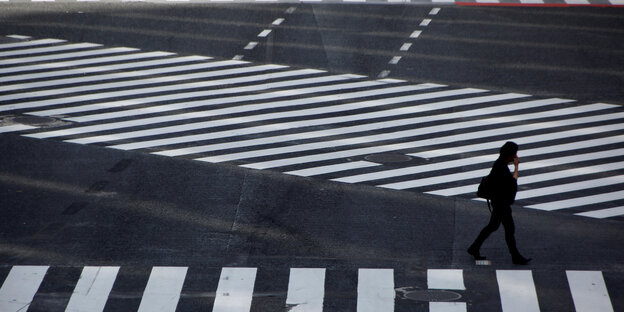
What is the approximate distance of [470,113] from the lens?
61.2 feet

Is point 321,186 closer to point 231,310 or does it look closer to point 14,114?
point 231,310

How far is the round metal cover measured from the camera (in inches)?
441

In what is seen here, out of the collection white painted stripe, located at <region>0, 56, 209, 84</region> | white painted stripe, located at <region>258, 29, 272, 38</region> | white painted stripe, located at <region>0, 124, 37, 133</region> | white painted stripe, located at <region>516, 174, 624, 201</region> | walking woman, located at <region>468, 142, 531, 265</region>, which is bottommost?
white painted stripe, located at <region>0, 56, 209, 84</region>

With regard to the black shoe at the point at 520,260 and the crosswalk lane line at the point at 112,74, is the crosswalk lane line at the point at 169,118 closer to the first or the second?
the crosswalk lane line at the point at 112,74

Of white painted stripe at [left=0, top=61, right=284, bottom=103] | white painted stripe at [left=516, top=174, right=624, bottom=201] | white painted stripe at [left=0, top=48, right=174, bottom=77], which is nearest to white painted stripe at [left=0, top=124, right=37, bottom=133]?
white painted stripe at [left=0, top=61, right=284, bottom=103]

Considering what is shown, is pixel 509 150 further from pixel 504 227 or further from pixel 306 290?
pixel 306 290

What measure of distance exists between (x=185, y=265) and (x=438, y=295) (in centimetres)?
339

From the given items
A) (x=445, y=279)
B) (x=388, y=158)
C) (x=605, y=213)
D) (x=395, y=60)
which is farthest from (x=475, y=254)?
(x=395, y=60)

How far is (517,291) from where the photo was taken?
11414 mm

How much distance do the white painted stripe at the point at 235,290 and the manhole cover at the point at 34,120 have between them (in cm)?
765

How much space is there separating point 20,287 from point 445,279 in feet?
17.9

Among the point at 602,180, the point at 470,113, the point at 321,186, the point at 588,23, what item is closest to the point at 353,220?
the point at 321,186

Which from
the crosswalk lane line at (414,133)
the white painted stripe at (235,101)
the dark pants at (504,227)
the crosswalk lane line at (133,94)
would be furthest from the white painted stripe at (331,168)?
the crosswalk lane line at (133,94)

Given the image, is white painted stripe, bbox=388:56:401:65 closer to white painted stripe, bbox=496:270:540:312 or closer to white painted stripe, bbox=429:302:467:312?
white painted stripe, bbox=496:270:540:312
